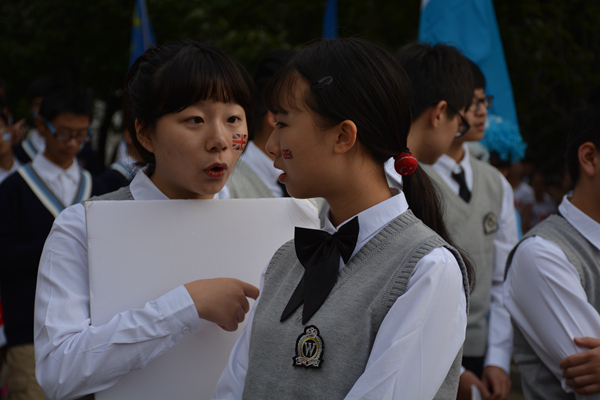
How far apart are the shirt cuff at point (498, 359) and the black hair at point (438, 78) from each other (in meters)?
1.21

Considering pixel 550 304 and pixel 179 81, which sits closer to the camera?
pixel 179 81

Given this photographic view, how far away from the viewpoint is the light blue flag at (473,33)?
465 centimetres

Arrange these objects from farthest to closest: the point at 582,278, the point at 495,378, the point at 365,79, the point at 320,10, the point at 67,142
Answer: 1. the point at 320,10
2. the point at 67,142
3. the point at 495,378
4. the point at 582,278
5. the point at 365,79

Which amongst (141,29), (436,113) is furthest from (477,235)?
(141,29)

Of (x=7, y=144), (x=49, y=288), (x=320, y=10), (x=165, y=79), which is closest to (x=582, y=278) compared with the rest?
(x=165, y=79)

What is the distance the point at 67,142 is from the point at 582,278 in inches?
125

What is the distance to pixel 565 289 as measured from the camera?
2.25 m

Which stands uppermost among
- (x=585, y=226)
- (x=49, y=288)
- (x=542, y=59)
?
(x=49, y=288)

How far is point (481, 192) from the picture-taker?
336 centimetres

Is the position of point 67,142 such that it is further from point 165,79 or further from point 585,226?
point 585,226

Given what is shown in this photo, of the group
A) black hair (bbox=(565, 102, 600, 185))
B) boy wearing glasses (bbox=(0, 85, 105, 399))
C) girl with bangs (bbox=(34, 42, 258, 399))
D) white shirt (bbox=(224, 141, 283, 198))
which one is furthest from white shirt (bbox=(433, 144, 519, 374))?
boy wearing glasses (bbox=(0, 85, 105, 399))

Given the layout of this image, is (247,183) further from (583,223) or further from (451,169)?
(583,223)

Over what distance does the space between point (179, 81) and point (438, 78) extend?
1.54 meters

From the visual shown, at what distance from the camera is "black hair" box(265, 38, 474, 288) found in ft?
5.38
